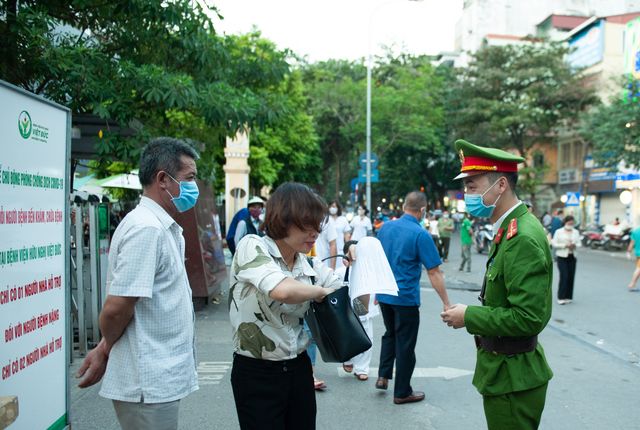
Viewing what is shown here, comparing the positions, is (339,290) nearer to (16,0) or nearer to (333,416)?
(333,416)

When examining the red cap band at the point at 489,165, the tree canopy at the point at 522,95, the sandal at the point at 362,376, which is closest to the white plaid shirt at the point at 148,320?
the red cap band at the point at 489,165

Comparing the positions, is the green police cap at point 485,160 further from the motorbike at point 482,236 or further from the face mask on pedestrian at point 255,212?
the motorbike at point 482,236

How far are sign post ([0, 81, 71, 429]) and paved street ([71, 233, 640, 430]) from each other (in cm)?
183

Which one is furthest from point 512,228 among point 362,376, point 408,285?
point 362,376

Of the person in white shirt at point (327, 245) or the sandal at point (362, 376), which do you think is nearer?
the sandal at point (362, 376)

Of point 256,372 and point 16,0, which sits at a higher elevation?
point 16,0

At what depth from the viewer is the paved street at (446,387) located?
4941 mm

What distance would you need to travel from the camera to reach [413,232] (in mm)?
5363

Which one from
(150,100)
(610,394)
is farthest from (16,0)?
(610,394)

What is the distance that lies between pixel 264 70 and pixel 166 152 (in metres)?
7.96

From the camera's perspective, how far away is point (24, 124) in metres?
2.88

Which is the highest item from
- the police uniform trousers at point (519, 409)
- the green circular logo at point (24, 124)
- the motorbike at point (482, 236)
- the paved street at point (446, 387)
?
the green circular logo at point (24, 124)

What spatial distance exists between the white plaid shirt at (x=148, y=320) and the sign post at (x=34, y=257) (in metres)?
0.55

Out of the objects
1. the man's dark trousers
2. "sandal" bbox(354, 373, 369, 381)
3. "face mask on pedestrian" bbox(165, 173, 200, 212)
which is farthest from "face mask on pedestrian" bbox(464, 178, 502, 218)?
"sandal" bbox(354, 373, 369, 381)
